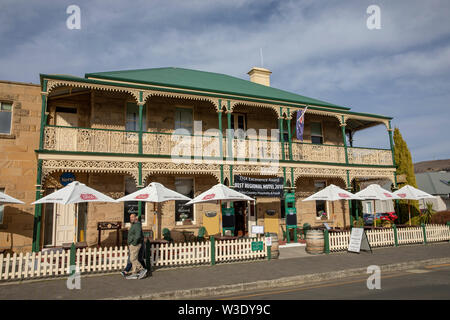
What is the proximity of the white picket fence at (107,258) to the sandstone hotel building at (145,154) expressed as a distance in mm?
1459

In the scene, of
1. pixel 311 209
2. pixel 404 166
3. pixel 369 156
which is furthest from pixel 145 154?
pixel 404 166

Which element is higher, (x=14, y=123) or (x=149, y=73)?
(x=149, y=73)

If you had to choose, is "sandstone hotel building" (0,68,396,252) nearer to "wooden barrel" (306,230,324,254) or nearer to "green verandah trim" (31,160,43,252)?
"green verandah trim" (31,160,43,252)

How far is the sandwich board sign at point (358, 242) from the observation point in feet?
40.5

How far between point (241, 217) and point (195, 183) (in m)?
3.14

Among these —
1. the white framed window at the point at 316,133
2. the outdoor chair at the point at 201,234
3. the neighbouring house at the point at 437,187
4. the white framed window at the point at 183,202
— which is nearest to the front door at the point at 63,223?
the white framed window at the point at 183,202

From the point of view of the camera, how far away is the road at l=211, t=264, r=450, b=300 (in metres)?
6.59

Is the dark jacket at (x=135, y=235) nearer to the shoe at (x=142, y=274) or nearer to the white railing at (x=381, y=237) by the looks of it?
the shoe at (x=142, y=274)

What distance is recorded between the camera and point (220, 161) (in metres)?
14.6

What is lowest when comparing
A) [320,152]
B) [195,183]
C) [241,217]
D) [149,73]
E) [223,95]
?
[241,217]

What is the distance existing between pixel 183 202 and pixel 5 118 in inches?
317

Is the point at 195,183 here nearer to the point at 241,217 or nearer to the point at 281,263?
the point at 241,217

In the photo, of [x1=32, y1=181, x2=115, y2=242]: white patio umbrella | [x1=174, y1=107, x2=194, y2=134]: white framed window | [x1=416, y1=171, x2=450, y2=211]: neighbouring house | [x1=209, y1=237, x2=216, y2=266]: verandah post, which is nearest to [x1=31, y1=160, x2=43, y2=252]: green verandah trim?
[x1=32, y1=181, x2=115, y2=242]: white patio umbrella
